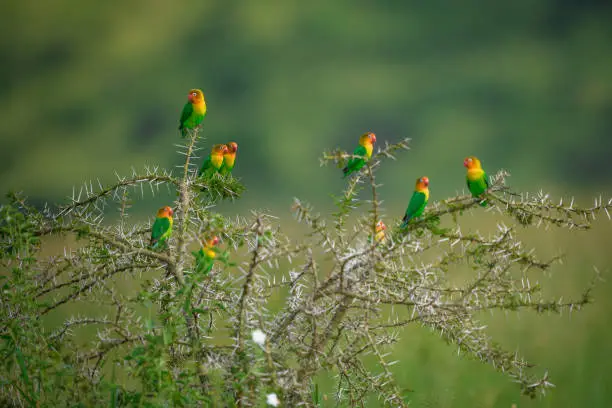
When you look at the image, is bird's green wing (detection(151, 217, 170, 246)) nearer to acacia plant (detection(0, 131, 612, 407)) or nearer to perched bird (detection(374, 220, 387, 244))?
acacia plant (detection(0, 131, 612, 407))

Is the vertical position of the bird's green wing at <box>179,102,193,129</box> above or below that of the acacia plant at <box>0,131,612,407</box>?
above

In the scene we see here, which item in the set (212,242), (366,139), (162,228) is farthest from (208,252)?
(366,139)

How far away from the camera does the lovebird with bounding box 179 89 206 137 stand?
1852mm

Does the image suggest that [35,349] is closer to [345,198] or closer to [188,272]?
[188,272]

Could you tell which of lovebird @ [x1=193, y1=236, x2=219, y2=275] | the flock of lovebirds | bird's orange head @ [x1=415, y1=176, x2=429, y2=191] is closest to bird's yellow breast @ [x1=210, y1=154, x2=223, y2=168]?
the flock of lovebirds

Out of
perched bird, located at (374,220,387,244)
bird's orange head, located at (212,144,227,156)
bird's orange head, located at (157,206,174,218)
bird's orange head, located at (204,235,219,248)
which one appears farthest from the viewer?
bird's orange head, located at (212,144,227,156)

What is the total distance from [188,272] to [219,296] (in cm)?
8

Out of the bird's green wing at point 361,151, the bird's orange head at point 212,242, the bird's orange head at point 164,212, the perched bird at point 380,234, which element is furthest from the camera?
the bird's green wing at point 361,151

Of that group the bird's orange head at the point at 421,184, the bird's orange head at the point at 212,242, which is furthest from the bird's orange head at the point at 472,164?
the bird's orange head at the point at 212,242

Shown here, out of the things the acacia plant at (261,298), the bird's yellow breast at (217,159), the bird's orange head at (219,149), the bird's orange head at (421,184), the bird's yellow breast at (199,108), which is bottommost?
the acacia plant at (261,298)

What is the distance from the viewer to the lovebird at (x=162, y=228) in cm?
137

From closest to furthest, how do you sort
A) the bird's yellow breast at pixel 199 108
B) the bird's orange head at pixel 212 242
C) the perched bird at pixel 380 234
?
the perched bird at pixel 380 234, the bird's orange head at pixel 212 242, the bird's yellow breast at pixel 199 108

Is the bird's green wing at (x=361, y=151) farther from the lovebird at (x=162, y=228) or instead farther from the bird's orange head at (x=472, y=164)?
the lovebird at (x=162, y=228)

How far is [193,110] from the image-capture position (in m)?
1.85
